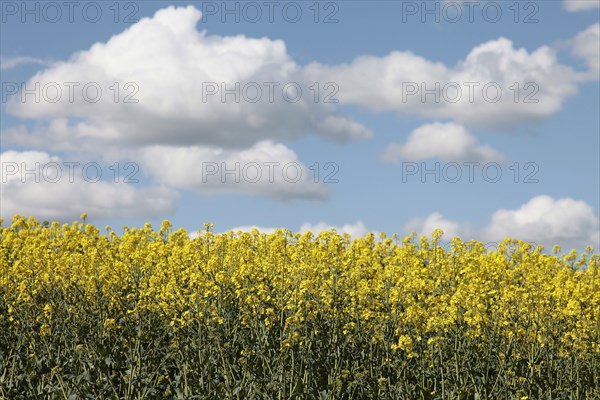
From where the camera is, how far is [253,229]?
39.0 feet

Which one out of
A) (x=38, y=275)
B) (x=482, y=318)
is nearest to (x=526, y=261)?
(x=482, y=318)

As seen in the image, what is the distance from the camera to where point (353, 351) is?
8.07 metres

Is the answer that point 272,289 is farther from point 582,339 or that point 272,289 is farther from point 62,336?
point 582,339

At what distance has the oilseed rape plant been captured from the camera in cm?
730

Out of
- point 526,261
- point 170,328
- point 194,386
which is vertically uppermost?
point 526,261

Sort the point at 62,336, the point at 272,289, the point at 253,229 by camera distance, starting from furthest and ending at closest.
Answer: the point at 253,229 < the point at 272,289 < the point at 62,336

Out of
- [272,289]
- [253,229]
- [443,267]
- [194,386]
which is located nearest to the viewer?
[194,386]

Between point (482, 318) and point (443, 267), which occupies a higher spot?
point (443, 267)

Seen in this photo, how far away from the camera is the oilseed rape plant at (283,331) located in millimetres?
7297

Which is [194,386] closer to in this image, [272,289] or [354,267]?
[272,289]

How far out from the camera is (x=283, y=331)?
7.44 m

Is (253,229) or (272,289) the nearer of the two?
(272,289)

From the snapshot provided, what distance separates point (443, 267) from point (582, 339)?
2112 mm

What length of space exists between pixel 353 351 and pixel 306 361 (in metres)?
0.91
